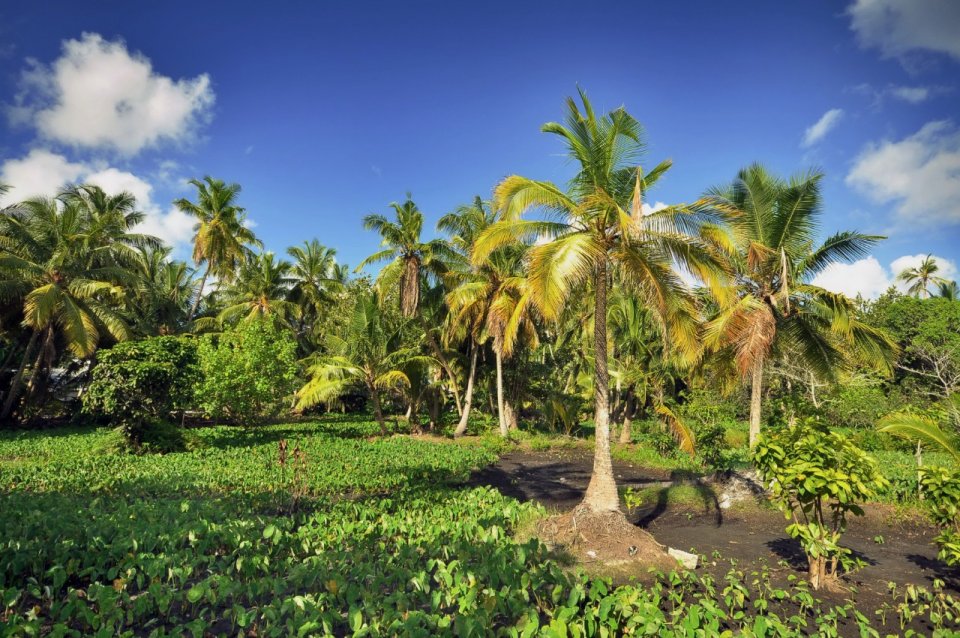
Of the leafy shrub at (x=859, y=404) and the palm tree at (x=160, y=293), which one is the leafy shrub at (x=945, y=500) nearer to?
the leafy shrub at (x=859, y=404)

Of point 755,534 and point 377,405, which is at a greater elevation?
point 377,405

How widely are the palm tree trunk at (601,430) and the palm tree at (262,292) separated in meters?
25.6

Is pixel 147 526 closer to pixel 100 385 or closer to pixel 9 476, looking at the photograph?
pixel 9 476

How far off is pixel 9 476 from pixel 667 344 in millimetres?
15059

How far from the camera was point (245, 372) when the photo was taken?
722 inches

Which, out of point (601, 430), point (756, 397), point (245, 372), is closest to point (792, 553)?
point (601, 430)

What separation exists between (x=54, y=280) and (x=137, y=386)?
1047 centimetres

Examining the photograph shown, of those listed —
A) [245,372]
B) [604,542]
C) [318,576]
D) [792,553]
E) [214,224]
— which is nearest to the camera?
[318,576]

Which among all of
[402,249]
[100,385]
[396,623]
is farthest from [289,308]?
[396,623]

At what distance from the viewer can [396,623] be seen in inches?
157

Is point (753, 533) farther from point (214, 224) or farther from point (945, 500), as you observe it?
point (214, 224)

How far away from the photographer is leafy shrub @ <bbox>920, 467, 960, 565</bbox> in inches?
255

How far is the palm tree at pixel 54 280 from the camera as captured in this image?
19.7 metres

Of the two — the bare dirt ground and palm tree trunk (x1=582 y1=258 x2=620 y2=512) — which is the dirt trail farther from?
palm tree trunk (x1=582 y1=258 x2=620 y2=512)
